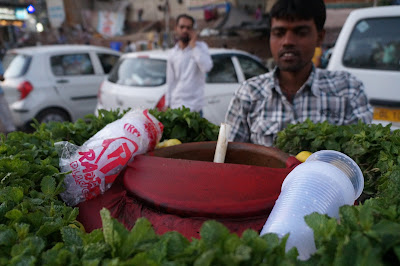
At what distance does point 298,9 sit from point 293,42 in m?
0.20

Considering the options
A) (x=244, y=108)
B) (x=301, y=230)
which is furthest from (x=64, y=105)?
(x=301, y=230)

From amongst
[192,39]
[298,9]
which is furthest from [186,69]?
[298,9]

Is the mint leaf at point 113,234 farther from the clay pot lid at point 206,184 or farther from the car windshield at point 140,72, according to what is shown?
the car windshield at point 140,72

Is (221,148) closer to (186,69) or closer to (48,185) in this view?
(48,185)

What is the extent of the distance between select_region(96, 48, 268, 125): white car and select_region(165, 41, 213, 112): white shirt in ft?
0.87

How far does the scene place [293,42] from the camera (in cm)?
235

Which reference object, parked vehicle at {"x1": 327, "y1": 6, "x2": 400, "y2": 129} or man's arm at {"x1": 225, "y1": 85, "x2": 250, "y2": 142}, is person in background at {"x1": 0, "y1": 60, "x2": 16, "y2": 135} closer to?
man's arm at {"x1": 225, "y1": 85, "x2": 250, "y2": 142}

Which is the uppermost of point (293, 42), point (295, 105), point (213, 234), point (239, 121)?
point (293, 42)

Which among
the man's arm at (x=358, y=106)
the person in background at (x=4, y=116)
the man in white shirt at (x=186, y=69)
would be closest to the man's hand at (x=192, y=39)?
the man in white shirt at (x=186, y=69)

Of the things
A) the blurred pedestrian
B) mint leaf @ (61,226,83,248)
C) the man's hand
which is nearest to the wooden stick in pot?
mint leaf @ (61,226,83,248)

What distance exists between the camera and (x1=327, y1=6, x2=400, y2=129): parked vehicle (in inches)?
155

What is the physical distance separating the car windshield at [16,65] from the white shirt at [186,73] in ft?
11.7

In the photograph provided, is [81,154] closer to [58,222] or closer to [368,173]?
[58,222]

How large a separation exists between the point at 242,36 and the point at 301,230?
14174 millimetres
